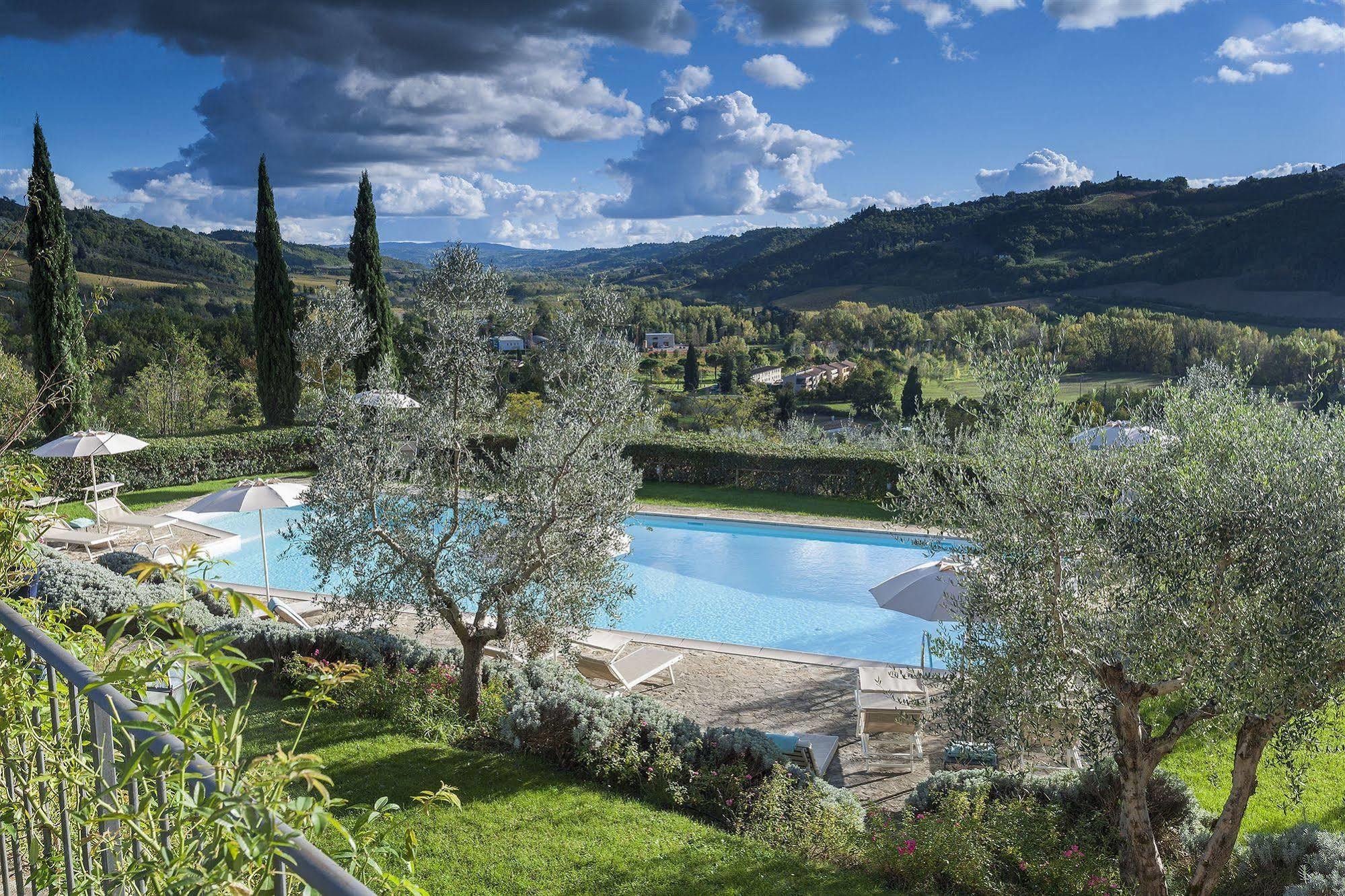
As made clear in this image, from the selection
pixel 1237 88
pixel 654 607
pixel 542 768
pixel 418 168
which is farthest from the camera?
pixel 1237 88

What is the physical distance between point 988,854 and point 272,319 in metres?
25.1

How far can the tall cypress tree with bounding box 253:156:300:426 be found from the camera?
25.5 m

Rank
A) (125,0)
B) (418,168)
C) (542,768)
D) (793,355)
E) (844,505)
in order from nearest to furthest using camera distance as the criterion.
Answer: (542,768) → (844,505) → (125,0) → (418,168) → (793,355)

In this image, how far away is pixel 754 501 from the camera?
21.1 metres

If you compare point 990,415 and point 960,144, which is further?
point 960,144

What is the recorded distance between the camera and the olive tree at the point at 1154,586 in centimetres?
512

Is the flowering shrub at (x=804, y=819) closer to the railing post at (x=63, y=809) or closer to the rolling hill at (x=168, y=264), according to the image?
the railing post at (x=63, y=809)

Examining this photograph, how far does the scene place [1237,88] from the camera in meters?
54.8

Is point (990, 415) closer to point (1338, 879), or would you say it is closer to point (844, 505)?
point (1338, 879)

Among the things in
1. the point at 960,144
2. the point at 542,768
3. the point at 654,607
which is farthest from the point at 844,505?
the point at 960,144

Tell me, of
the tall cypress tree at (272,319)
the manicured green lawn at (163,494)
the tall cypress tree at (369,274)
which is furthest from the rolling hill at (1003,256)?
the manicured green lawn at (163,494)

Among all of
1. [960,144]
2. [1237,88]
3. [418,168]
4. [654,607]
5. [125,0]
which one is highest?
[960,144]

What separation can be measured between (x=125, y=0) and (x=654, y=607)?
22110 mm

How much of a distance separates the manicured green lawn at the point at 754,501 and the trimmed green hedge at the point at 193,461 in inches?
344
